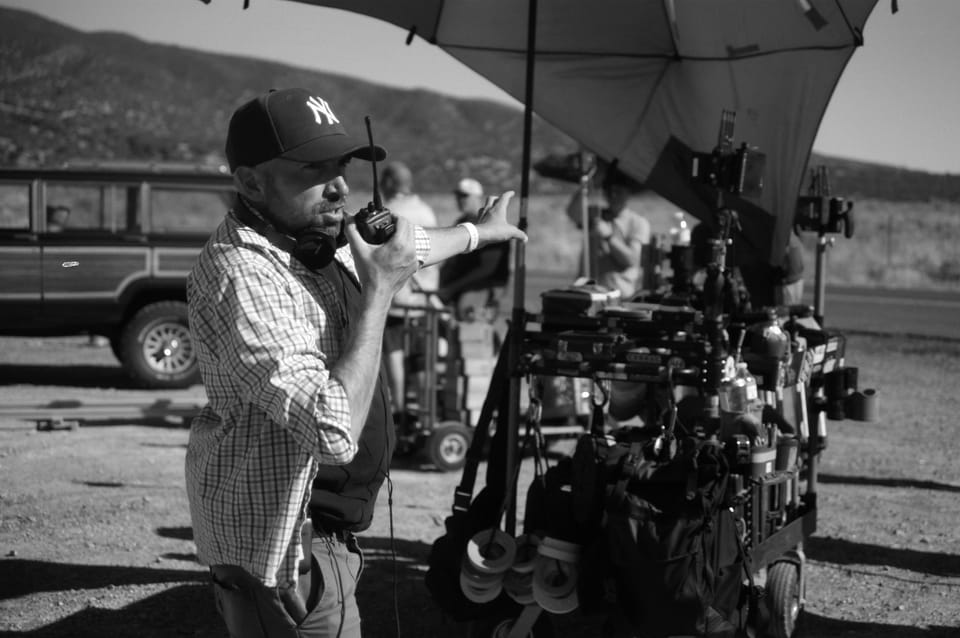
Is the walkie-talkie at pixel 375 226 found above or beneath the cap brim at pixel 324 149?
beneath

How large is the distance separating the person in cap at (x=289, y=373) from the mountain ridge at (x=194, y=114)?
1.38 ft

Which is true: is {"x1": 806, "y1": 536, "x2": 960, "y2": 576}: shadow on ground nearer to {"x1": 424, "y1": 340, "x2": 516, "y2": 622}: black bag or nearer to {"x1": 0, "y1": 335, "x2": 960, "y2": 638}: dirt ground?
{"x1": 0, "y1": 335, "x2": 960, "y2": 638}: dirt ground

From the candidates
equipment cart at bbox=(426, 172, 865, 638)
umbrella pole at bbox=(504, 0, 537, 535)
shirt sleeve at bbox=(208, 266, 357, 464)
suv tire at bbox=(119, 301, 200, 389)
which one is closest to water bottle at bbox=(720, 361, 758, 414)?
equipment cart at bbox=(426, 172, 865, 638)

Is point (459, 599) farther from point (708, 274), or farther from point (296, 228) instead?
point (296, 228)

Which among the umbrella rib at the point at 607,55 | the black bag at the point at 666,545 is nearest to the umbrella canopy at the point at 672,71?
the umbrella rib at the point at 607,55

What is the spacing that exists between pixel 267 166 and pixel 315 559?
0.97 m

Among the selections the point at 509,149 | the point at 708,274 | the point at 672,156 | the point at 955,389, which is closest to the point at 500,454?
the point at 708,274

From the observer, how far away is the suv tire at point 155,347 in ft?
38.3

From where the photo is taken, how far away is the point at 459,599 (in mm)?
4445

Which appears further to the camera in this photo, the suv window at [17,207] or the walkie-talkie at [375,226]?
the suv window at [17,207]

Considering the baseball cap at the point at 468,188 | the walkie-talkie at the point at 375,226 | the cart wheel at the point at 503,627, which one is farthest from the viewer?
the baseball cap at the point at 468,188

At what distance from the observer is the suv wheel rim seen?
11.7 meters

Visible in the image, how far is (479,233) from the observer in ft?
10.8

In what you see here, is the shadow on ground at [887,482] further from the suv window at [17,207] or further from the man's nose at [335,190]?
the suv window at [17,207]
